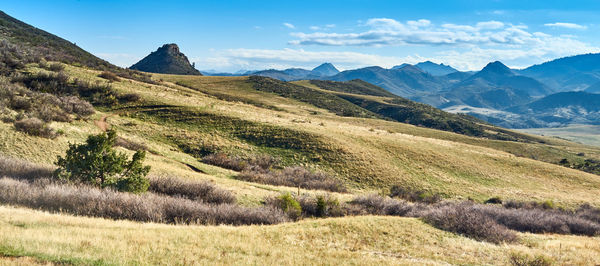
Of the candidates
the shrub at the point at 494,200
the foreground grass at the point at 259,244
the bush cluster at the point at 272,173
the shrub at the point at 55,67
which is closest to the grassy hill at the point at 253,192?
the foreground grass at the point at 259,244

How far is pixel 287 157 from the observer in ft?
124

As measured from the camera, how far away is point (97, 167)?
1780 centimetres

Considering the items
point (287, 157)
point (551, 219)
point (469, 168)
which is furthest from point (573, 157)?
point (287, 157)

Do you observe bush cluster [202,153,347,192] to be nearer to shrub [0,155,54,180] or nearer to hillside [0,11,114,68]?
shrub [0,155,54,180]

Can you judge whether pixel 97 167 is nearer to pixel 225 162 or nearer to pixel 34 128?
pixel 34 128

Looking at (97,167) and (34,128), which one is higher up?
(34,128)

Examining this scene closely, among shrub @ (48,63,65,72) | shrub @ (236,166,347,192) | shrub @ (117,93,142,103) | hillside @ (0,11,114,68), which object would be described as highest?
hillside @ (0,11,114,68)

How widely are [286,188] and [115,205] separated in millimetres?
13500

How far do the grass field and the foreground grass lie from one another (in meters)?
0.04

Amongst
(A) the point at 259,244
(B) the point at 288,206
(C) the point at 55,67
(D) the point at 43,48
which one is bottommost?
(B) the point at 288,206

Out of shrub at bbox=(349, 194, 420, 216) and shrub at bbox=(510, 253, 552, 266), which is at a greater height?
shrub at bbox=(510, 253, 552, 266)

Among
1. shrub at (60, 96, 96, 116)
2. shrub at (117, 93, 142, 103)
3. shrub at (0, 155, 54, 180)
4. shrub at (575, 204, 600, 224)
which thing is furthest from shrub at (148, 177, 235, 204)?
shrub at (117, 93, 142, 103)

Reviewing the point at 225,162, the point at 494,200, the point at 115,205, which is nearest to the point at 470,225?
the point at 115,205

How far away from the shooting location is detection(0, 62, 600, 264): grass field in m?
10.5
